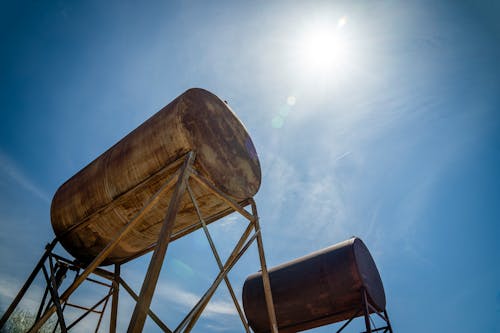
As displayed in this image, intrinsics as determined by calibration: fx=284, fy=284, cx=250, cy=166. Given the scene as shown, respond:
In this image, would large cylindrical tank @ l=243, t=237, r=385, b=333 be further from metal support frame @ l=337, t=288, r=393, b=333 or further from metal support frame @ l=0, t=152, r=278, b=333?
metal support frame @ l=0, t=152, r=278, b=333

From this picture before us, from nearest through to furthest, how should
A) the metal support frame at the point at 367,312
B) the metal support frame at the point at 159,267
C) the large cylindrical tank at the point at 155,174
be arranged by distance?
the metal support frame at the point at 159,267 → the large cylindrical tank at the point at 155,174 → the metal support frame at the point at 367,312

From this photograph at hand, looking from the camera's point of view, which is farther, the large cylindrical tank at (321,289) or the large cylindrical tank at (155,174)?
the large cylindrical tank at (321,289)

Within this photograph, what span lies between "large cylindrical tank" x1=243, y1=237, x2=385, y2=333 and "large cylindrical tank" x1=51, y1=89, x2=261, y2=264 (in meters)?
4.32

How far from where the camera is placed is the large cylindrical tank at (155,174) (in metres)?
4.68

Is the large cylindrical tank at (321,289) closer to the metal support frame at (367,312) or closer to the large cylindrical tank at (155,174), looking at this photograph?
the metal support frame at (367,312)

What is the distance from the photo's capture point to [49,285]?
578cm

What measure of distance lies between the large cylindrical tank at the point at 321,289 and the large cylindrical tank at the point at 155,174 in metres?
4.32

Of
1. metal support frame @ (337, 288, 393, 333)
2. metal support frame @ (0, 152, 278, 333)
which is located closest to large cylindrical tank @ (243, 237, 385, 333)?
metal support frame @ (337, 288, 393, 333)

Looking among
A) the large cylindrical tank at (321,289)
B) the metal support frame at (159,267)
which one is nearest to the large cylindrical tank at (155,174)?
the metal support frame at (159,267)

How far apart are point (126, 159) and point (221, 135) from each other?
1750 millimetres

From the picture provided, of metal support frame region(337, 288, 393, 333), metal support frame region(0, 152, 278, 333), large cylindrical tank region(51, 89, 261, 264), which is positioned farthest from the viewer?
metal support frame region(337, 288, 393, 333)

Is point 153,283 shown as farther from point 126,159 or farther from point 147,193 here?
point 126,159

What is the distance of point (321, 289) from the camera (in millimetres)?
8289

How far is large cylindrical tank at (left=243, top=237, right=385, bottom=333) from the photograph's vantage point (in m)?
8.07
